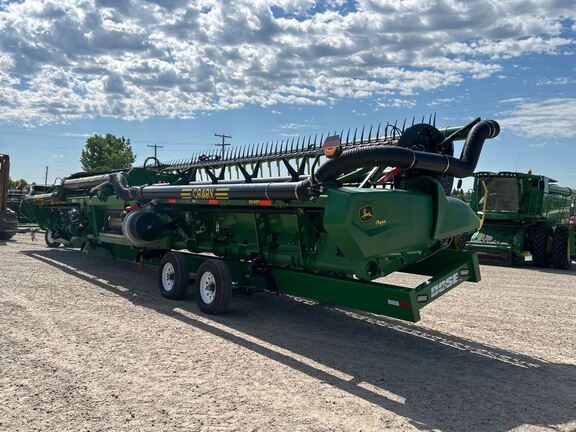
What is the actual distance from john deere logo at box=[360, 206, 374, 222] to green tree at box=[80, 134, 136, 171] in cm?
4926

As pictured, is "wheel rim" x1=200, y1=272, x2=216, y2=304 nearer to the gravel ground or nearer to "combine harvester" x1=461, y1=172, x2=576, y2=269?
the gravel ground

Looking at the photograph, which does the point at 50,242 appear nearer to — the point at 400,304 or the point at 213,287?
the point at 213,287

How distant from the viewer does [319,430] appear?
384cm

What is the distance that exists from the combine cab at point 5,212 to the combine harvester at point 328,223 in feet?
33.8

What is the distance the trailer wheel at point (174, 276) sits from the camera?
8.22 metres

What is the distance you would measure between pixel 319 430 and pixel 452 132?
427 cm

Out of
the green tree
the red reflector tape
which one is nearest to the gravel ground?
the red reflector tape

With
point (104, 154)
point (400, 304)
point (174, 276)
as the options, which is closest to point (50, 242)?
point (174, 276)

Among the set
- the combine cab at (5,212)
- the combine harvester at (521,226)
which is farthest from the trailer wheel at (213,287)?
the combine cab at (5,212)

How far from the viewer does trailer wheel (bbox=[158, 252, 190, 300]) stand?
8.22 meters

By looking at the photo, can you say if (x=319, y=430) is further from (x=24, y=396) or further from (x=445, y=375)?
(x=24, y=396)

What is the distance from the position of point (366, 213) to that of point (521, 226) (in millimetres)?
12165

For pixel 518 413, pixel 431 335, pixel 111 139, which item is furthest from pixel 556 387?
pixel 111 139

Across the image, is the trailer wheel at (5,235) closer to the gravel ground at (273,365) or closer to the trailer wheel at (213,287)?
the gravel ground at (273,365)
